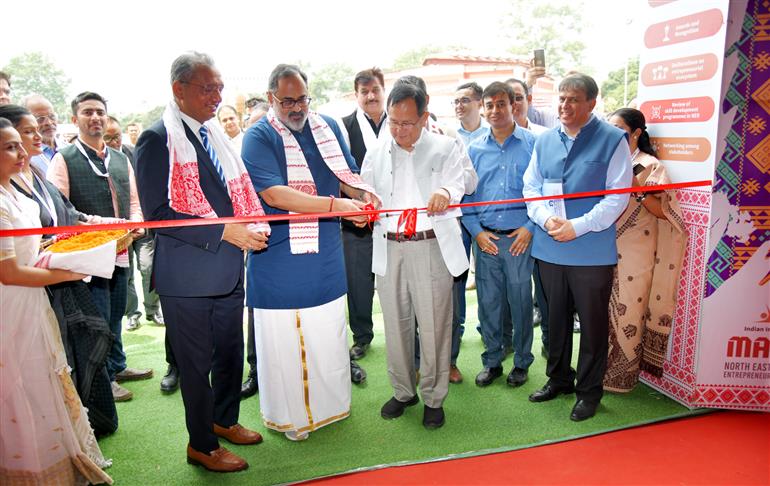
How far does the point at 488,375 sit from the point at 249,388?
1.66 metres

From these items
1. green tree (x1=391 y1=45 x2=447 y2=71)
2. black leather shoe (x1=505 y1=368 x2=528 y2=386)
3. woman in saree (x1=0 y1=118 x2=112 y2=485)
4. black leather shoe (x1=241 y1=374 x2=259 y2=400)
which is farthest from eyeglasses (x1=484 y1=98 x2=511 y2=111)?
green tree (x1=391 y1=45 x2=447 y2=71)

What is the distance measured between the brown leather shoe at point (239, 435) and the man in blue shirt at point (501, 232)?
1.56 m

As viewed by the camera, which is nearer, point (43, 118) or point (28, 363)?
point (28, 363)

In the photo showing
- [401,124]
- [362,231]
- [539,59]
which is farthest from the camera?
[539,59]

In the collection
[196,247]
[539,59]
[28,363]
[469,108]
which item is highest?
[539,59]

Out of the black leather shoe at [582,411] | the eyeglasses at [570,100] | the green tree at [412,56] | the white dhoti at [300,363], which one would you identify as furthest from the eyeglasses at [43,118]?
the green tree at [412,56]

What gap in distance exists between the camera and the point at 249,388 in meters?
3.72

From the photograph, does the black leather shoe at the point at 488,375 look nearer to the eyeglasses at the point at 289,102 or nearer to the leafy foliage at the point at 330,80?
the eyeglasses at the point at 289,102

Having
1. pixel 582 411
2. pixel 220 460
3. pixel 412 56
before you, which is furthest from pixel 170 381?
pixel 412 56

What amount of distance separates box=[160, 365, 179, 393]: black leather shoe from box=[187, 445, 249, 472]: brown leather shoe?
1.07 m

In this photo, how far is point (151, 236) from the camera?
5.07 m

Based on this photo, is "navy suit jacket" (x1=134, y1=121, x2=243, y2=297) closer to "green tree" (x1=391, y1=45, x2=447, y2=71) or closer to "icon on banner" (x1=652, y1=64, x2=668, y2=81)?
"icon on banner" (x1=652, y1=64, x2=668, y2=81)

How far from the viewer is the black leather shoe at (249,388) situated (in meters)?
3.68

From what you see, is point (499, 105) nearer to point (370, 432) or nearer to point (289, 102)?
point (289, 102)
